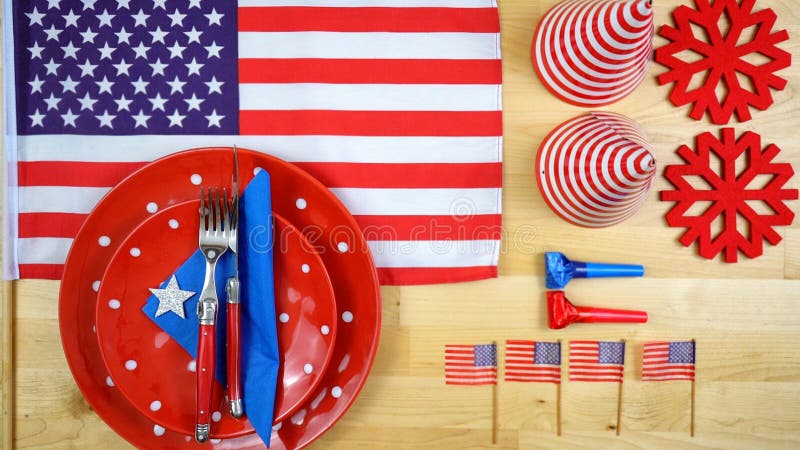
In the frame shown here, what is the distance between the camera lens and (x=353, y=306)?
748 mm

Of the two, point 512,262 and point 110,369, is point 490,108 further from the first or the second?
point 110,369

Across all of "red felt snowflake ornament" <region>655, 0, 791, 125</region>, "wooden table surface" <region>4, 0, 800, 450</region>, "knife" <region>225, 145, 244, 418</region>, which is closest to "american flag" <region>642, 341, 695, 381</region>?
"wooden table surface" <region>4, 0, 800, 450</region>

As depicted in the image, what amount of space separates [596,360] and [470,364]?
20 cm

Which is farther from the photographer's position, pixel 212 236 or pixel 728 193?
pixel 728 193

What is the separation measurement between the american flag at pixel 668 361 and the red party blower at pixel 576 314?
0.21 ft

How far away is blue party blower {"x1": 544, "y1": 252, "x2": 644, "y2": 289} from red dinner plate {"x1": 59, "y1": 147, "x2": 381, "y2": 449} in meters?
0.28

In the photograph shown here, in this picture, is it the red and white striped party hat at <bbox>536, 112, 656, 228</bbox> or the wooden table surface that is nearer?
the red and white striped party hat at <bbox>536, 112, 656, 228</bbox>

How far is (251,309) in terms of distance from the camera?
2.34ft

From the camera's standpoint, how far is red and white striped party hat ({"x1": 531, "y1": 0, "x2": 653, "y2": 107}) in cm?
66

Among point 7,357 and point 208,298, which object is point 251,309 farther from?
point 7,357

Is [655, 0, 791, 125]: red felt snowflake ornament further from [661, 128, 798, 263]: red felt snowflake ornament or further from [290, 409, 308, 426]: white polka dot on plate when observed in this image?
[290, 409, 308, 426]: white polka dot on plate

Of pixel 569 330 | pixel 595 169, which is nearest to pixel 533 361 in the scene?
pixel 569 330

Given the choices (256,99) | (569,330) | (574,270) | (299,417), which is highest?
(256,99)

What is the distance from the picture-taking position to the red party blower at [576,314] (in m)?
0.79
